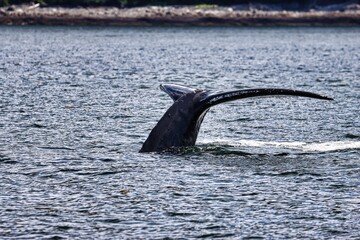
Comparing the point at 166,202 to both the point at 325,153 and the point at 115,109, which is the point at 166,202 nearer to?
the point at 325,153

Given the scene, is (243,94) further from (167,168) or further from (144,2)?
(144,2)

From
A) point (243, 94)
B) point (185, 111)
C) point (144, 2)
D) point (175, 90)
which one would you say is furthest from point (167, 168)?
point (144, 2)

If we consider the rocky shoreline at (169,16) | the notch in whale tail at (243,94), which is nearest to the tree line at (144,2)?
the rocky shoreline at (169,16)

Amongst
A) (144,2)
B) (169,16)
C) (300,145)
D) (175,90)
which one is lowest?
(169,16)

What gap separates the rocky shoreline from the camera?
165125 mm

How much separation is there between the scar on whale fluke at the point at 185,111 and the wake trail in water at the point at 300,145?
2.54m

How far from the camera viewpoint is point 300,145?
2550 centimetres

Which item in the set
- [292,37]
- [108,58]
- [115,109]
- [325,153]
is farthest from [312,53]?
[325,153]

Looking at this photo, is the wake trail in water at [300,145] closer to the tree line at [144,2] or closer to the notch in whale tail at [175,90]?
the notch in whale tail at [175,90]

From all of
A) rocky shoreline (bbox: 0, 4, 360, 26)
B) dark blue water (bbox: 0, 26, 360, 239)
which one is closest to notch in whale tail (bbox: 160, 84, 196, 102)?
dark blue water (bbox: 0, 26, 360, 239)

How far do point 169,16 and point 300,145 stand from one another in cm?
14371

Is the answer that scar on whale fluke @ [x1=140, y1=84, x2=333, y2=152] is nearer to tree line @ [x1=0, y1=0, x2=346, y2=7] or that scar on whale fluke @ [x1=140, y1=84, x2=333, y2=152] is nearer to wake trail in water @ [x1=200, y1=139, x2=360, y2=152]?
wake trail in water @ [x1=200, y1=139, x2=360, y2=152]

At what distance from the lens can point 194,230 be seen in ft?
55.9

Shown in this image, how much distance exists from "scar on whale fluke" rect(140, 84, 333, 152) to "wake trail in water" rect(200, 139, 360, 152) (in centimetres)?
254
